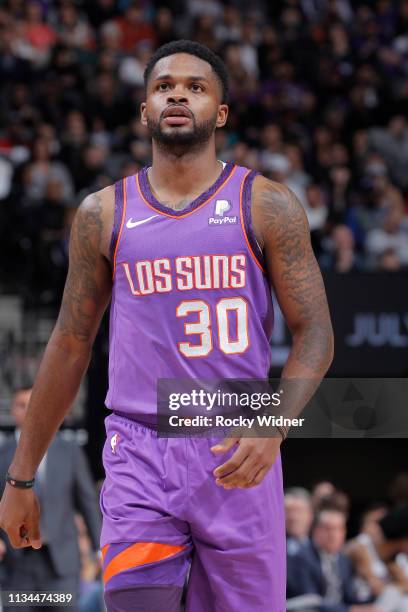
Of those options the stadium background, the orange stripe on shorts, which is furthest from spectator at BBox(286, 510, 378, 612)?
the orange stripe on shorts

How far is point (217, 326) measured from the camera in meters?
3.39

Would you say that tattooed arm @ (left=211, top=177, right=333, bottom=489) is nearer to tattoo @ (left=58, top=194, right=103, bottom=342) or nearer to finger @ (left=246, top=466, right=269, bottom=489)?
finger @ (left=246, top=466, right=269, bottom=489)

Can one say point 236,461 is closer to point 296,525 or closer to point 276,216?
point 276,216

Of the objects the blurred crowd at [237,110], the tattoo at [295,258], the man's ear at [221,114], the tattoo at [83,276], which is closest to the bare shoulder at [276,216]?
the tattoo at [295,258]

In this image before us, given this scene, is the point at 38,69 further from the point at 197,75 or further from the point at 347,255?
the point at 197,75

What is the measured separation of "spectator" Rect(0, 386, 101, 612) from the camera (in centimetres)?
662

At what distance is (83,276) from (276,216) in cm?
65

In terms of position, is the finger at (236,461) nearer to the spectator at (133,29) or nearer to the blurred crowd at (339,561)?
the blurred crowd at (339,561)

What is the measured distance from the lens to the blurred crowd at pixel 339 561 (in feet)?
20.3

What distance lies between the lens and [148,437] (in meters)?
3.38

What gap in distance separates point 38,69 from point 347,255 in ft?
15.5

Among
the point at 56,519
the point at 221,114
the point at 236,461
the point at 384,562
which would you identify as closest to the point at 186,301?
the point at 236,461

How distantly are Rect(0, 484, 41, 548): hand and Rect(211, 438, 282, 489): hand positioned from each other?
746mm

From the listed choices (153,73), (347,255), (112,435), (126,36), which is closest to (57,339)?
(112,435)
